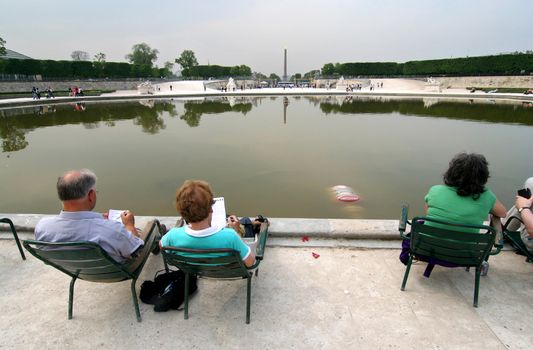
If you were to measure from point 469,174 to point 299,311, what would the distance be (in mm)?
1740

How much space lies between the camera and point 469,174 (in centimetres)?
251

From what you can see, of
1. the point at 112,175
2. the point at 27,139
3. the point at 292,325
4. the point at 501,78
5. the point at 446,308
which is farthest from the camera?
the point at 501,78

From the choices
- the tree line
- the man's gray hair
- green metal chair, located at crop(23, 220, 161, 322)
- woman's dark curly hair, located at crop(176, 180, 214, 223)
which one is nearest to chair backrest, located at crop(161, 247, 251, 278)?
woman's dark curly hair, located at crop(176, 180, 214, 223)

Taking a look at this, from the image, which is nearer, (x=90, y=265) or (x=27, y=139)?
(x=90, y=265)

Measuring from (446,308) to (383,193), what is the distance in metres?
3.98

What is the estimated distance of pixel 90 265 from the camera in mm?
2229

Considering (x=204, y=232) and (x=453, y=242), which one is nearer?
(x=204, y=232)

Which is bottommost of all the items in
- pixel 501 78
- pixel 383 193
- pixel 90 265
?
pixel 383 193

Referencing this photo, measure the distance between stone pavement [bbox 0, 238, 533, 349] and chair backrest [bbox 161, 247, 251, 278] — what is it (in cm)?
42

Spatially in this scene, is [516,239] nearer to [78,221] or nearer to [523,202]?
[523,202]

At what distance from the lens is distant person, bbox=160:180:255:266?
211 centimetres

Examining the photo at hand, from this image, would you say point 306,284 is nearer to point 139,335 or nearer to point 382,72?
point 139,335

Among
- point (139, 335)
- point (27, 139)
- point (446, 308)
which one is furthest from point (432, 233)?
point (27, 139)

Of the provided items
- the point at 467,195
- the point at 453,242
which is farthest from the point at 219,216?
the point at 467,195
